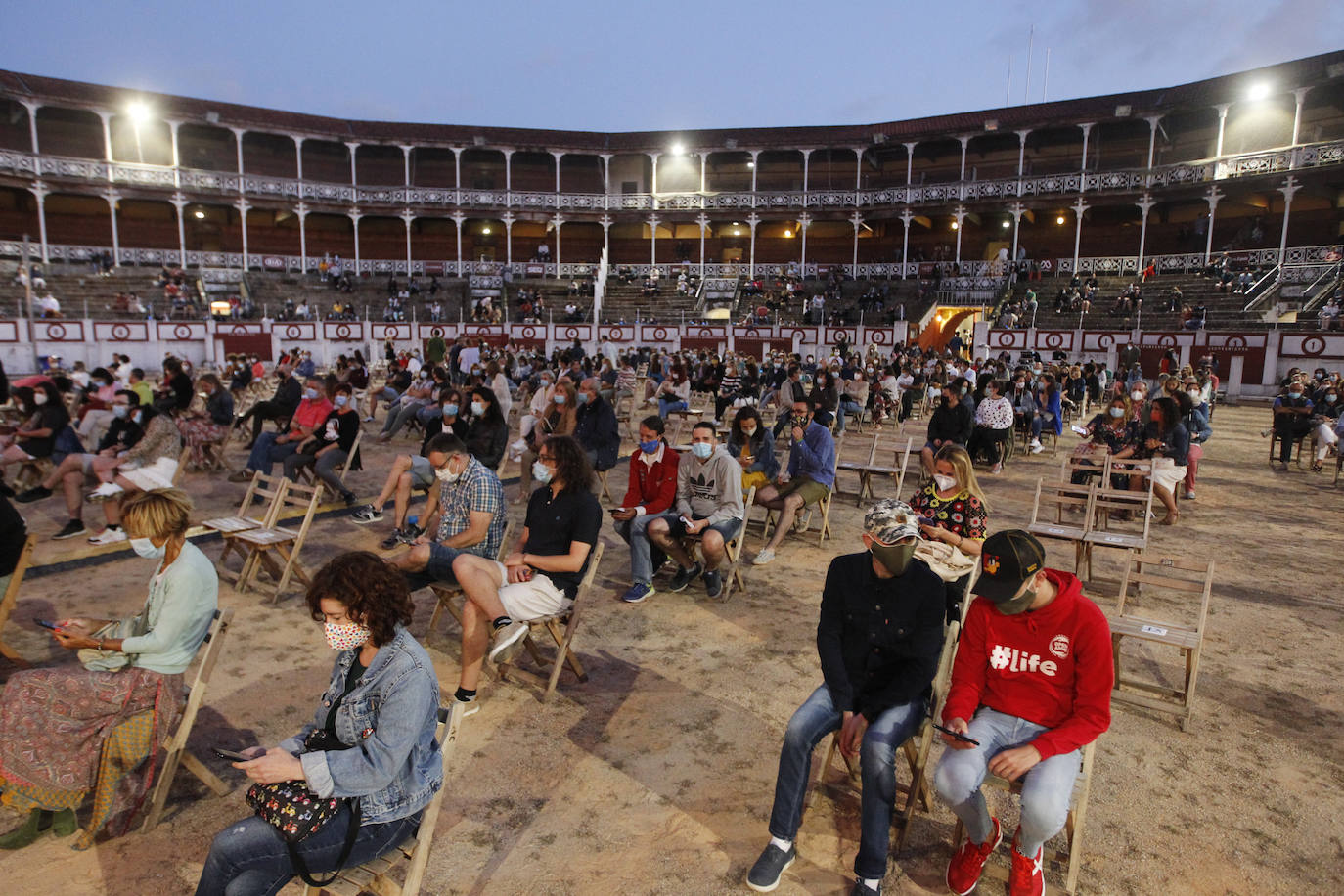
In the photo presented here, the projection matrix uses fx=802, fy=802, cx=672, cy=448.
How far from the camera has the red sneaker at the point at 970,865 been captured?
3260mm

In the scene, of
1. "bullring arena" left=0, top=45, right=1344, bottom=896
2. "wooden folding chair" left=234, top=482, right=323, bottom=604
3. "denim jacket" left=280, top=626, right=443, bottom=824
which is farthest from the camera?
"wooden folding chair" left=234, top=482, right=323, bottom=604

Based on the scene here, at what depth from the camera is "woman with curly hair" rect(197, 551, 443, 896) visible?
2.62 metres

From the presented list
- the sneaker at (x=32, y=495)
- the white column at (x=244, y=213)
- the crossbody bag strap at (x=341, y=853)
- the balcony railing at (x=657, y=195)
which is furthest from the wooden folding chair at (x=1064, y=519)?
the white column at (x=244, y=213)

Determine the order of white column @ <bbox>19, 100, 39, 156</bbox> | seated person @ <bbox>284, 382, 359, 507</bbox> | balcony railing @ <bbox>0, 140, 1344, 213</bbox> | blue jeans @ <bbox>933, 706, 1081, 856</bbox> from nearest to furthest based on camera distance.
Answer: blue jeans @ <bbox>933, 706, 1081, 856</bbox> → seated person @ <bbox>284, 382, 359, 507</bbox> → balcony railing @ <bbox>0, 140, 1344, 213</bbox> → white column @ <bbox>19, 100, 39, 156</bbox>

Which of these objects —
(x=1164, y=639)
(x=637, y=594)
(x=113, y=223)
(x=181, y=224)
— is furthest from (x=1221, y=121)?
(x=113, y=223)

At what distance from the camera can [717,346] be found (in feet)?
102

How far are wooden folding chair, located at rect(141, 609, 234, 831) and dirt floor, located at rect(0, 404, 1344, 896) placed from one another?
0.29 feet

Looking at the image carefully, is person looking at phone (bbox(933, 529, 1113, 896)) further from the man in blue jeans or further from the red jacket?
the red jacket

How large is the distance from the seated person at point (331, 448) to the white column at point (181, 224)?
1243 inches

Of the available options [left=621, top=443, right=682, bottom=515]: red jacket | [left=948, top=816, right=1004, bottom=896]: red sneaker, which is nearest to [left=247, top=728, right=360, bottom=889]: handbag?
[left=948, top=816, right=1004, bottom=896]: red sneaker

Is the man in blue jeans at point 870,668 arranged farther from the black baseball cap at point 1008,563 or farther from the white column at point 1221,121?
the white column at point 1221,121

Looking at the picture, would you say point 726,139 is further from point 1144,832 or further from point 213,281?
point 1144,832

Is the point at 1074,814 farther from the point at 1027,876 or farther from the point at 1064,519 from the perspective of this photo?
the point at 1064,519

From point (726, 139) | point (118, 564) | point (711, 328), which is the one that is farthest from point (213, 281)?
point (118, 564)
